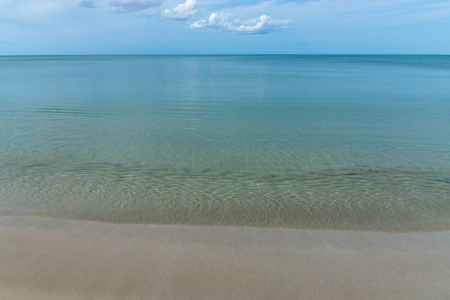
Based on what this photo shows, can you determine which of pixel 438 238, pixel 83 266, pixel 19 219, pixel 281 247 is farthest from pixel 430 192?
pixel 19 219

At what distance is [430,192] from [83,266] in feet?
23.3

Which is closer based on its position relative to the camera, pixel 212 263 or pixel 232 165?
pixel 212 263

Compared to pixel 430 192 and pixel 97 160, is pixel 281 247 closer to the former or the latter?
pixel 430 192

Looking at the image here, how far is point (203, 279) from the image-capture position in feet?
14.3

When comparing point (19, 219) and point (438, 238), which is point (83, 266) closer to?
point (19, 219)

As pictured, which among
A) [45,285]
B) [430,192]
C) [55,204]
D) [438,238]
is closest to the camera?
[45,285]

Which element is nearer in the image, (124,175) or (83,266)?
(83,266)

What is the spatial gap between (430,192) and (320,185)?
7.73 ft

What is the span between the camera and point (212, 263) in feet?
15.6

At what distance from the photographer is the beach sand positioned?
4164 millimetres

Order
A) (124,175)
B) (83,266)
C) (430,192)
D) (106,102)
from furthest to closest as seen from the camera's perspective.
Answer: (106,102)
(124,175)
(430,192)
(83,266)

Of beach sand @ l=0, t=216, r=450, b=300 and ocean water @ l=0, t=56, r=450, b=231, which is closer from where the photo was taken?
beach sand @ l=0, t=216, r=450, b=300

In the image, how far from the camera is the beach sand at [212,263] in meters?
4.16

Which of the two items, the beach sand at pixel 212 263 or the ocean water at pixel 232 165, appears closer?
the beach sand at pixel 212 263
